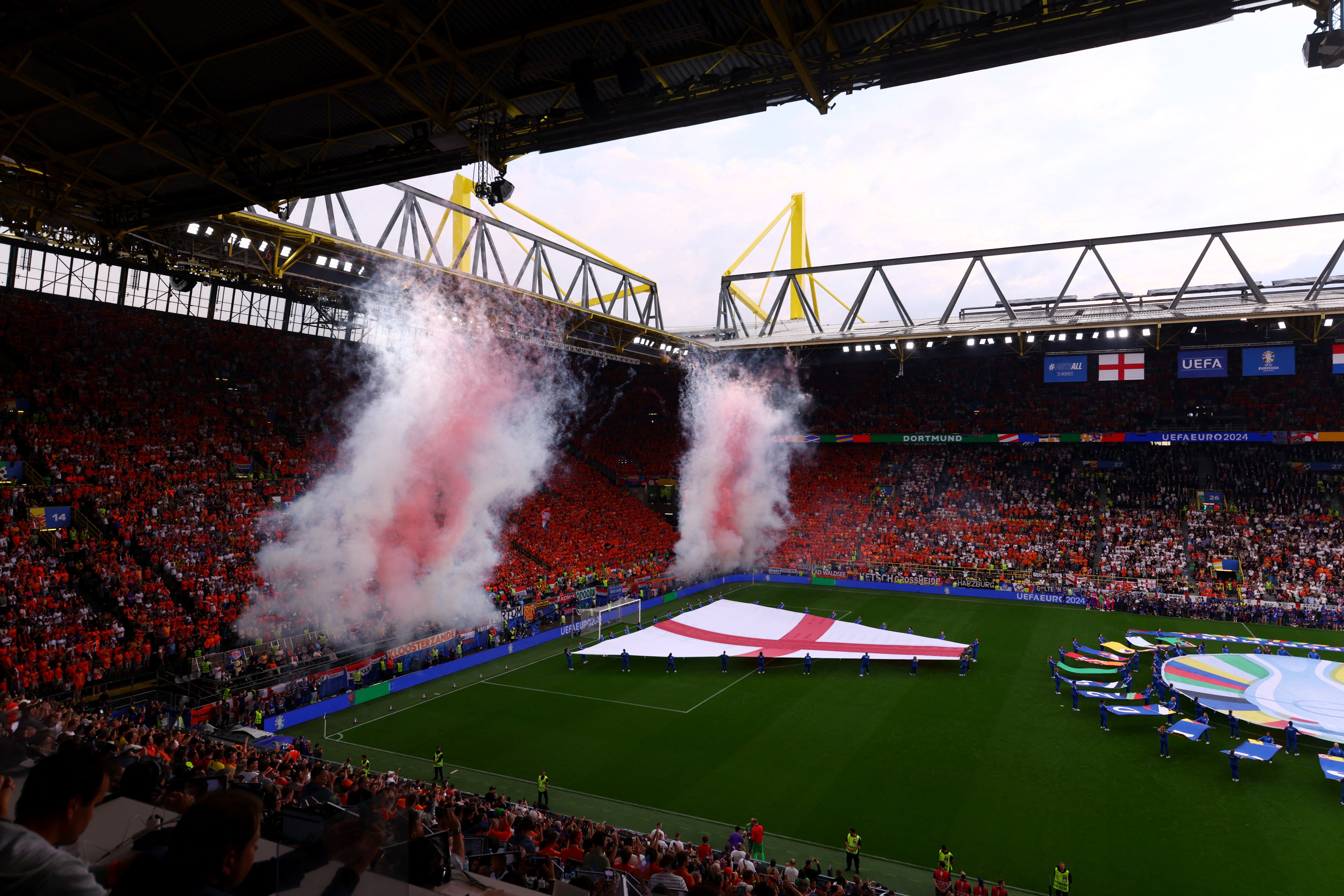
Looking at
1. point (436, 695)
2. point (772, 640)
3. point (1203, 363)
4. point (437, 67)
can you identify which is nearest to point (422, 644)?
point (436, 695)

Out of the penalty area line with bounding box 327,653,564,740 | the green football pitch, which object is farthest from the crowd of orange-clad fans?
the green football pitch

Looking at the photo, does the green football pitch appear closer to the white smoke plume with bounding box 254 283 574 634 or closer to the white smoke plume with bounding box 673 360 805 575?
the white smoke plume with bounding box 254 283 574 634

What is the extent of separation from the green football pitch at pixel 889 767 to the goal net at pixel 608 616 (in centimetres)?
498

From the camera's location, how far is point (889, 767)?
17.9m

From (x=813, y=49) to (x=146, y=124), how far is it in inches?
442

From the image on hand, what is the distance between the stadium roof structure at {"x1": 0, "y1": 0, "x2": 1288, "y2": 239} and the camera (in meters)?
9.12

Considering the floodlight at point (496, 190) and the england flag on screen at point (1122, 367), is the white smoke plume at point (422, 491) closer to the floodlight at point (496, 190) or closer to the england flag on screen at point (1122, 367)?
the floodlight at point (496, 190)

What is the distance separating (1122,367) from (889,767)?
2901 cm

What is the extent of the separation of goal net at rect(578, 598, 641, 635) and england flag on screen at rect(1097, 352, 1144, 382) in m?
26.3

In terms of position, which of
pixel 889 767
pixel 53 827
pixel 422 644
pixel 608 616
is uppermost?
pixel 53 827

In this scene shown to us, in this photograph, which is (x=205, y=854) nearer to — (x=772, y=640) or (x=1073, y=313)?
(x=772, y=640)

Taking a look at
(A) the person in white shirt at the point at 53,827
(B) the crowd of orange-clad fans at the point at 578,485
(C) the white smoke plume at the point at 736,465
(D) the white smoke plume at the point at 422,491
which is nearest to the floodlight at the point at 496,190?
(A) the person in white shirt at the point at 53,827

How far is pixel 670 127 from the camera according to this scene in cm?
1103

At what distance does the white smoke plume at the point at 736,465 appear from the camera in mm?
45750
